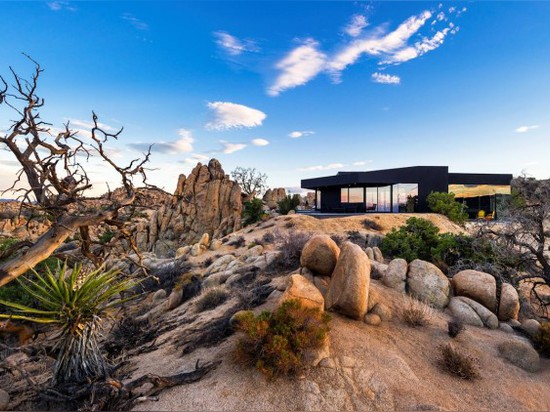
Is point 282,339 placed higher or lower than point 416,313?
higher

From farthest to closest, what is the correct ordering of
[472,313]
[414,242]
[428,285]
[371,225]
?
1. [371,225]
2. [414,242]
3. [428,285]
4. [472,313]

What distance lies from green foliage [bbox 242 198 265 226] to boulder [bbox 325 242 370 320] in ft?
78.0

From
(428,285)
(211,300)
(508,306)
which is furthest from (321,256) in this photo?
(508,306)

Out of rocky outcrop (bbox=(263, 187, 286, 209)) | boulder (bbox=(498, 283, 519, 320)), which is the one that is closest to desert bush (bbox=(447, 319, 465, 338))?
boulder (bbox=(498, 283, 519, 320))

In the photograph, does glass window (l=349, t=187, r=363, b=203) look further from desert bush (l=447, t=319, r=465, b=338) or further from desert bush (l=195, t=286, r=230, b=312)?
desert bush (l=447, t=319, r=465, b=338)

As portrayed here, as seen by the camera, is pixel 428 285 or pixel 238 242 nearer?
pixel 428 285

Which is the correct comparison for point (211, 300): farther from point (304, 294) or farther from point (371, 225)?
point (371, 225)

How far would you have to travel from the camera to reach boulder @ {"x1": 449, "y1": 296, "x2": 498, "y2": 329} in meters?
6.95

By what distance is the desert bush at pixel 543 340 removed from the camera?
6008mm

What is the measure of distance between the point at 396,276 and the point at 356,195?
2705cm

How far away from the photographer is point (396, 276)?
8.02 metres

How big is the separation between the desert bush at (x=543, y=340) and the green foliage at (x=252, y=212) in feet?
82.5

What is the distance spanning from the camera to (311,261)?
7.60m

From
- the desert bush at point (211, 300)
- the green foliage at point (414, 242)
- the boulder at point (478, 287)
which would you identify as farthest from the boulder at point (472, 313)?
the desert bush at point (211, 300)
